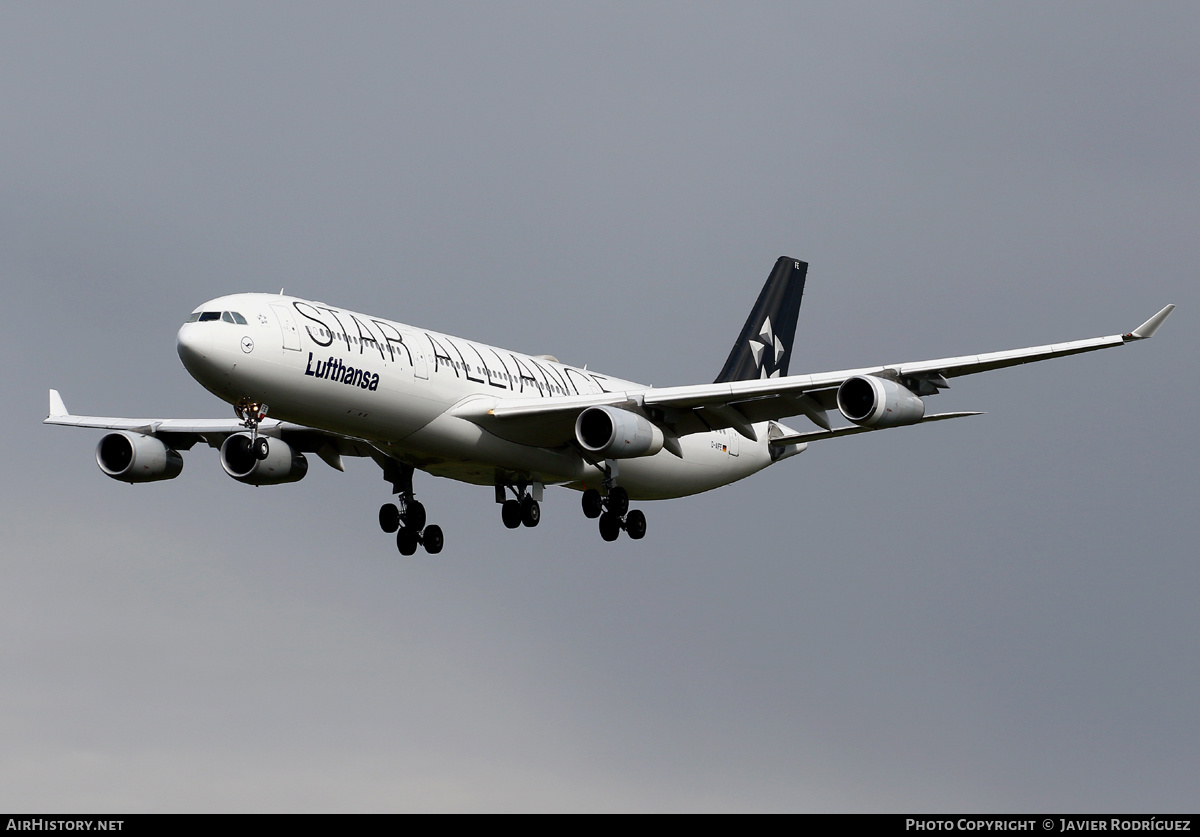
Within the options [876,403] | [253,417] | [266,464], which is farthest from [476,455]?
[876,403]

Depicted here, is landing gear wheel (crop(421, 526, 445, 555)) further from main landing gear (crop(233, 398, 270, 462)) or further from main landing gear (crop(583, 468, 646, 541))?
main landing gear (crop(233, 398, 270, 462))

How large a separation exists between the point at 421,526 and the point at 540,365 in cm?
607

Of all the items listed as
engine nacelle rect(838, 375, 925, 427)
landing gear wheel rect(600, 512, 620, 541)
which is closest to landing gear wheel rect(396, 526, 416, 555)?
landing gear wheel rect(600, 512, 620, 541)

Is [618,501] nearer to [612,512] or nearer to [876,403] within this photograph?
[612,512]

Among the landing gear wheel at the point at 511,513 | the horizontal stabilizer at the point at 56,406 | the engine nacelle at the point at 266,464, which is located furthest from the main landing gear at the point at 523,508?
the horizontal stabilizer at the point at 56,406

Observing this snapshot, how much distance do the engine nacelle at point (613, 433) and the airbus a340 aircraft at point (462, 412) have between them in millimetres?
41

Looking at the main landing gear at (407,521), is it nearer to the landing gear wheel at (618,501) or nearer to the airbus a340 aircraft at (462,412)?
the airbus a340 aircraft at (462,412)

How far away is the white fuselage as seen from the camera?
38.0 meters

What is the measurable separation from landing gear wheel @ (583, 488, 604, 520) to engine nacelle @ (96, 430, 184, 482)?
12840mm

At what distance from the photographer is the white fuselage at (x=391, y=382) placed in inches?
1495
